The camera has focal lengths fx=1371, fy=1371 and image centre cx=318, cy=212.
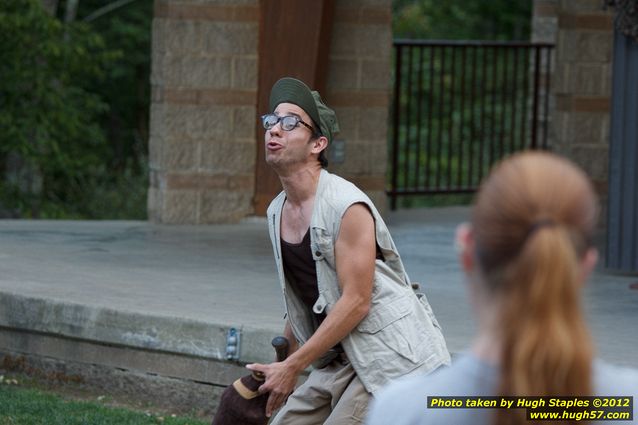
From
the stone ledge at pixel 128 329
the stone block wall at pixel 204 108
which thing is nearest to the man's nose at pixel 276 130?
the stone ledge at pixel 128 329

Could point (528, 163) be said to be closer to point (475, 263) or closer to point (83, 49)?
point (475, 263)

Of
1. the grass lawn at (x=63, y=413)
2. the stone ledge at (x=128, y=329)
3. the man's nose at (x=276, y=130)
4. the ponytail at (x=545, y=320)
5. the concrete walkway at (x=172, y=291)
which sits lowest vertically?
the grass lawn at (x=63, y=413)

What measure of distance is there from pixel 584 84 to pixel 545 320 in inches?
378

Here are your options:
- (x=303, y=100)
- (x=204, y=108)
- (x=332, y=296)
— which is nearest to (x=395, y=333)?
(x=332, y=296)

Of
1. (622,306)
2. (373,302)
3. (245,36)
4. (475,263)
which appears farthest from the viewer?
(245,36)

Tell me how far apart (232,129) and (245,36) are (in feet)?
2.28

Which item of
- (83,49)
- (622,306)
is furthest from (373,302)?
(83,49)

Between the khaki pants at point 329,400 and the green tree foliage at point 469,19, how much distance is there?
2063 cm

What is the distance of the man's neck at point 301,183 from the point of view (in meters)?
4.25

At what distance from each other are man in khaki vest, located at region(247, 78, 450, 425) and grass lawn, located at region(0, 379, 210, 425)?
1929 mm

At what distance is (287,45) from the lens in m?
10.2

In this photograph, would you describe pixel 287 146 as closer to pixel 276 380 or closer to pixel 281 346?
pixel 281 346

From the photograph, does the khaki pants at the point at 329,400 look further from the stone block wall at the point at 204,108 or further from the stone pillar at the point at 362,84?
the stone pillar at the point at 362,84

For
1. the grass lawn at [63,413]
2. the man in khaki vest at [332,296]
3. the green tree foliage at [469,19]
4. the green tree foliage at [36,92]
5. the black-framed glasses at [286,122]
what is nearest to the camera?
the man in khaki vest at [332,296]
